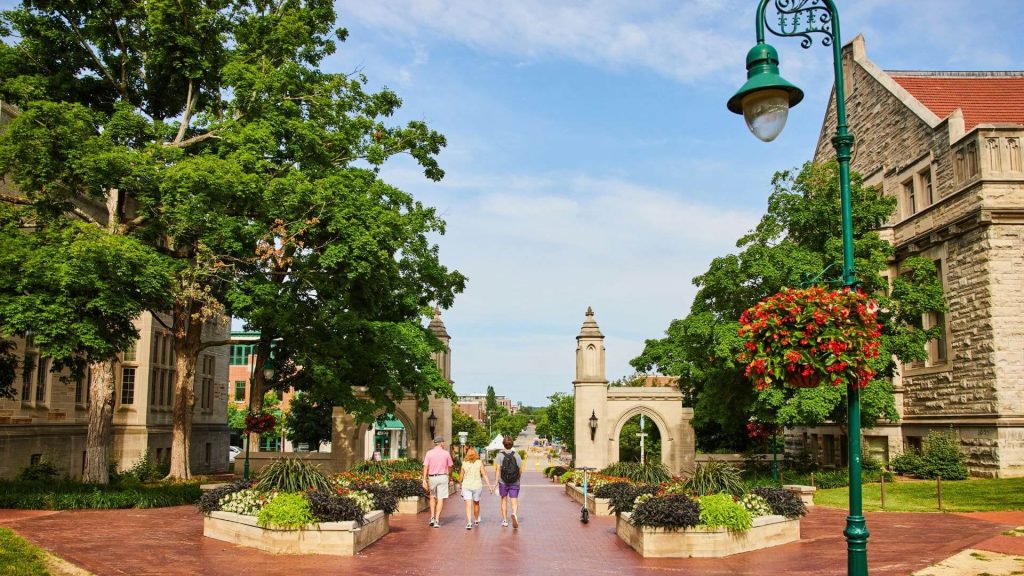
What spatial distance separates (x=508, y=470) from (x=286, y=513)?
532 centimetres

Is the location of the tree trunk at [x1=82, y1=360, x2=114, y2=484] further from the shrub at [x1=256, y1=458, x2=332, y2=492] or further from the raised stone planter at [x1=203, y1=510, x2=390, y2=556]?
the raised stone planter at [x1=203, y1=510, x2=390, y2=556]

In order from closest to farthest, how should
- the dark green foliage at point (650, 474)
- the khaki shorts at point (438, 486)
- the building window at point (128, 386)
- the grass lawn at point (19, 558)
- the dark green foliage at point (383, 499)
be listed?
the grass lawn at point (19, 558) < the dark green foliage at point (383, 499) < the khaki shorts at point (438, 486) < the dark green foliage at point (650, 474) < the building window at point (128, 386)

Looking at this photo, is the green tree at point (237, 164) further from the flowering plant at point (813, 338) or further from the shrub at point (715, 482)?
the flowering plant at point (813, 338)

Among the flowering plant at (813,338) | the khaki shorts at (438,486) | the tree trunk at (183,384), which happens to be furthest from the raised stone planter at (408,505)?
the flowering plant at (813,338)

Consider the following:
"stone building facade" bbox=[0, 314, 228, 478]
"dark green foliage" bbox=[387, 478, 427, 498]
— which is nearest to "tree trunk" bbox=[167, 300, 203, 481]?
"stone building facade" bbox=[0, 314, 228, 478]

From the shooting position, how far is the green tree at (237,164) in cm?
2017

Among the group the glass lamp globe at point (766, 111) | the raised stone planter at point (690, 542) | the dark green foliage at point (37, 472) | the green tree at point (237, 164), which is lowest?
the dark green foliage at point (37, 472)

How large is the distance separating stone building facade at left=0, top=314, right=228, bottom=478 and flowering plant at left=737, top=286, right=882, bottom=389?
19.6m

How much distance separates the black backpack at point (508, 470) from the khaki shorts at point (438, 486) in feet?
4.40

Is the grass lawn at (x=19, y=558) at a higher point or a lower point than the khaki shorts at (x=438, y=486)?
lower

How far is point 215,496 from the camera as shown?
14.3 metres

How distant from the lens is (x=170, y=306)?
2119cm

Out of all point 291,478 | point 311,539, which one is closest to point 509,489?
point 291,478

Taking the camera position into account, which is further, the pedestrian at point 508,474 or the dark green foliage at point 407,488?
the dark green foliage at point 407,488
